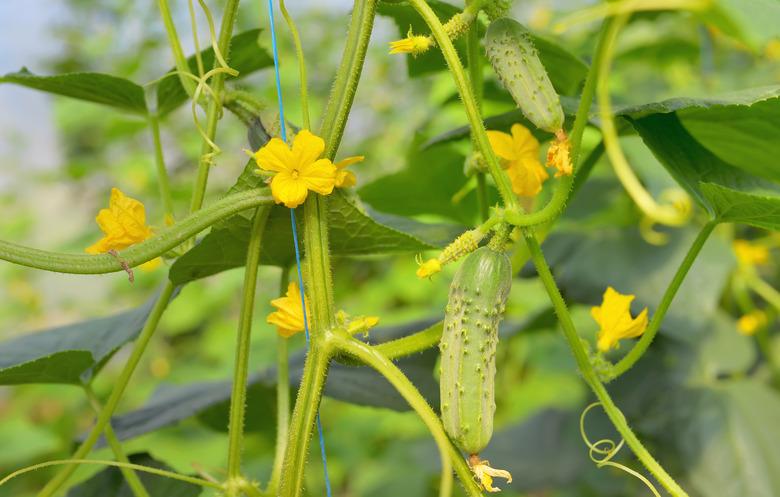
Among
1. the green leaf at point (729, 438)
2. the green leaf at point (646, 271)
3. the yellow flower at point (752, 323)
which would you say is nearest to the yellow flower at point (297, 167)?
the green leaf at point (646, 271)

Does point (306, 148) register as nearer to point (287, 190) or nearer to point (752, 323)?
point (287, 190)

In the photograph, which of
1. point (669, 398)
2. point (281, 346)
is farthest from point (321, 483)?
point (281, 346)

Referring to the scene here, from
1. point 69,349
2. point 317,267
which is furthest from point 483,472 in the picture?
point 69,349

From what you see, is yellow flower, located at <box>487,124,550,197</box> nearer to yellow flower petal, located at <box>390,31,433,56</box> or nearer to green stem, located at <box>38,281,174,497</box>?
yellow flower petal, located at <box>390,31,433,56</box>

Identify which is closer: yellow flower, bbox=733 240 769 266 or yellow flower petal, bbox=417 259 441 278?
yellow flower petal, bbox=417 259 441 278

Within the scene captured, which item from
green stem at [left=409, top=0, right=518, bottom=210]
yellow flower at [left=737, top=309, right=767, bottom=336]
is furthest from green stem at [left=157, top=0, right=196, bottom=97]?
yellow flower at [left=737, top=309, right=767, bottom=336]

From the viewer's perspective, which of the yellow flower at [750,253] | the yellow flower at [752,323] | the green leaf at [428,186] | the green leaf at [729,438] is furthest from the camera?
the yellow flower at [750,253]

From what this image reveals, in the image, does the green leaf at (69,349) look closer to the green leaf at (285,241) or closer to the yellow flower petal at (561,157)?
the green leaf at (285,241)
